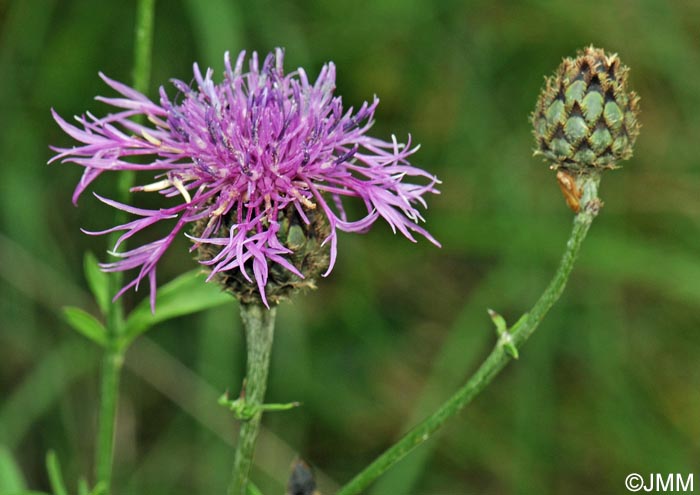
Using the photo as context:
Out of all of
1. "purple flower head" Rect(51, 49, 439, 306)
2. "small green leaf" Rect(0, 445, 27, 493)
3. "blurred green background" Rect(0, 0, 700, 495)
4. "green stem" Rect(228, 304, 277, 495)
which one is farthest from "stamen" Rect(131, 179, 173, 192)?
"blurred green background" Rect(0, 0, 700, 495)

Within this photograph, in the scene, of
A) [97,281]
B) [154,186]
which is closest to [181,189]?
[154,186]

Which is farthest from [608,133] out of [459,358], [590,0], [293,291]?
[590,0]

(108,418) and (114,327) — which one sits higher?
(114,327)

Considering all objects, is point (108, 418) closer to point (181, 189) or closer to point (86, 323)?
point (86, 323)

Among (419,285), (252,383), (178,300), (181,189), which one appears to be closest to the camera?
(181,189)

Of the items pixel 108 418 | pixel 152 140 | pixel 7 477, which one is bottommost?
pixel 7 477

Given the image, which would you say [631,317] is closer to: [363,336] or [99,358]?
[363,336]
